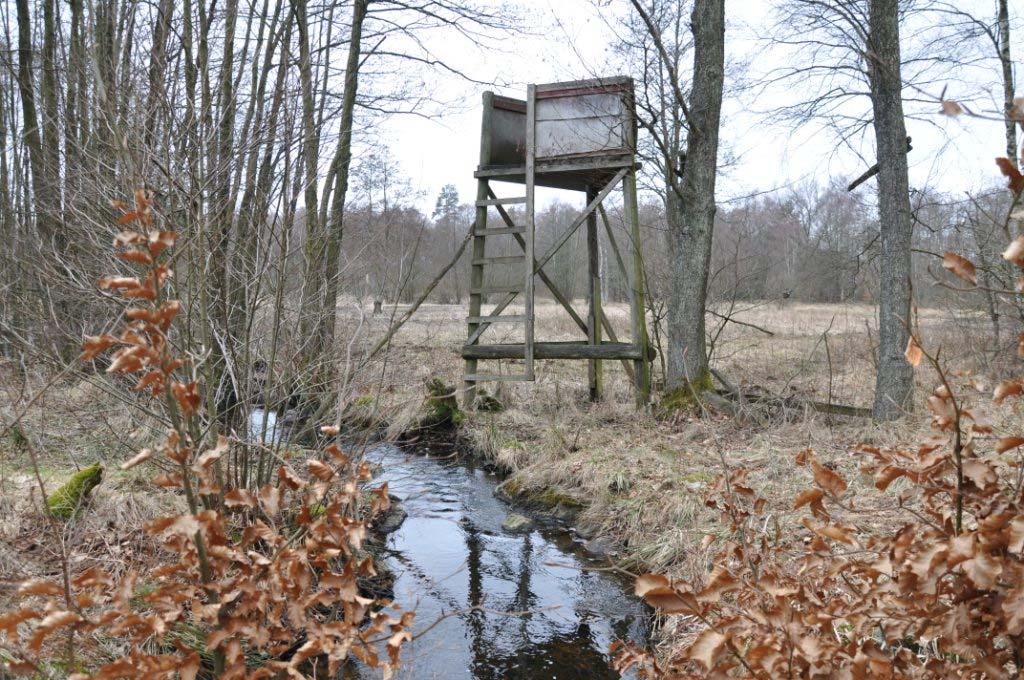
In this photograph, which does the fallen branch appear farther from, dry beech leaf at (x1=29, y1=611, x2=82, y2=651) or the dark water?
dry beech leaf at (x1=29, y1=611, x2=82, y2=651)

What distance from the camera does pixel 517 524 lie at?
6461 millimetres

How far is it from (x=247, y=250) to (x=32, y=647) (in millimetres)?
3240

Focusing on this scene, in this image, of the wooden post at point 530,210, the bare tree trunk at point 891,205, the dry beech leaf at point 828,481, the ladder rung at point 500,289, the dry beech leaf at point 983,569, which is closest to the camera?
the dry beech leaf at point 983,569

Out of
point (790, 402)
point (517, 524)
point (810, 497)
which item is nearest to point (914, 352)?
point (810, 497)

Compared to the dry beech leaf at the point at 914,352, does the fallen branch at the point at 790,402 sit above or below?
below

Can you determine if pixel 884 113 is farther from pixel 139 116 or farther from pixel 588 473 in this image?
pixel 139 116

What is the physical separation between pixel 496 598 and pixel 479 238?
562cm

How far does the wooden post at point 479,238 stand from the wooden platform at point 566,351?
328 mm

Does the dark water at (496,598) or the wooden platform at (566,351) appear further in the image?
the wooden platform at (566,351)

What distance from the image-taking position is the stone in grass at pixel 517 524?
21.0ft

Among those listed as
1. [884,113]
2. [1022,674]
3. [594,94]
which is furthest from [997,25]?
[1022,674]

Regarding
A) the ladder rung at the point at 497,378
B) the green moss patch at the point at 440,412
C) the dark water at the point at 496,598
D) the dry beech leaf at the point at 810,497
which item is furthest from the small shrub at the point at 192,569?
the green moss patch at the point at 440,412

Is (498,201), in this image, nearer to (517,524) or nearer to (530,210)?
(530,210)

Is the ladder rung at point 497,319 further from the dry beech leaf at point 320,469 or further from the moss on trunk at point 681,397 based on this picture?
the dry beech leaf at point 320,469
